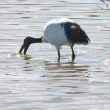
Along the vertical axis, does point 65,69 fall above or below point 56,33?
below

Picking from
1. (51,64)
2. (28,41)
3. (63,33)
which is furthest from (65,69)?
(28,41)

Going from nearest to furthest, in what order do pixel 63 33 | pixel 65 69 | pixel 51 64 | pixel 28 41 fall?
pixel 65 69 < pixel 51 64 < pixel 63 33 < pixel 28 41

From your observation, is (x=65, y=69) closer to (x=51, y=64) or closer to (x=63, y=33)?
(x=51, y=64)

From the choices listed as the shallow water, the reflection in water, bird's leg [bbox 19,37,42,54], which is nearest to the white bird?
the shallow water

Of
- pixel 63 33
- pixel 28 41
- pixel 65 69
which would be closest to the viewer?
pixel 65 69

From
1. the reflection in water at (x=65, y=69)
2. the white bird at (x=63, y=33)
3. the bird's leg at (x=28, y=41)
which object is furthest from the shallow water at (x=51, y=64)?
the white bird at (x=63, y=33)

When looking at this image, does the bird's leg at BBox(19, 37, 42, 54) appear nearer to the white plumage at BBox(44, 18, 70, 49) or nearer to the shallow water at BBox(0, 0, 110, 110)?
the shallow water at BBox(0, 0, 110, 110)

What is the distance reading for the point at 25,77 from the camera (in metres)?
12.5

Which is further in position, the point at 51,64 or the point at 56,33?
the point at 56,33

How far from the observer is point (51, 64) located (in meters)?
14.6

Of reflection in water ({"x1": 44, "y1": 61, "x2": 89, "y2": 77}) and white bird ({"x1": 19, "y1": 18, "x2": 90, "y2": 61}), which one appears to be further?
white bird ({"x1": 19, "y1": 18, "x2": 90, "y2": 61})

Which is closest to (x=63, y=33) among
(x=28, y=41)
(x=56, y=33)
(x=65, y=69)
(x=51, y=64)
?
(x=56, y=33)

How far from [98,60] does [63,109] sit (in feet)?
17.1

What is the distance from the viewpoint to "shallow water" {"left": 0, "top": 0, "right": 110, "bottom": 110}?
10328mm
